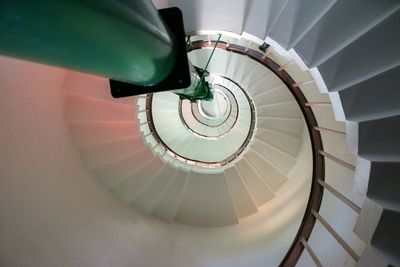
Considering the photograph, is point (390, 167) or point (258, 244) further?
point (258, 244)

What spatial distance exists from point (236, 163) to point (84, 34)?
17.7 feet

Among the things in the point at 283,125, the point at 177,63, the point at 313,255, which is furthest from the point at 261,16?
the point at 283,125

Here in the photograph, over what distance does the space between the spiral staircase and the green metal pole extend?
156cm

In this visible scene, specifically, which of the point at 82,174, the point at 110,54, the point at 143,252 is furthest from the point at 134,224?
the point at 110,54

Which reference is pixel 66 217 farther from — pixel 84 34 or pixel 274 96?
pixel 274 96

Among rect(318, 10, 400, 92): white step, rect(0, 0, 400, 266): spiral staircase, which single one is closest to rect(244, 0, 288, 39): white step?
rect(0, 0, 400, 266): spiral staircase

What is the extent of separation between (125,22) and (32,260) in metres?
2.56

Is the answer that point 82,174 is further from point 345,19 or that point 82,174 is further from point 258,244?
point 345,19

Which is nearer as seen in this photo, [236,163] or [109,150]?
[109,150]

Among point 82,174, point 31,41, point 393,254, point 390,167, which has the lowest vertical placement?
point 82,174

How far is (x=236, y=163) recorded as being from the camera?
243 inches

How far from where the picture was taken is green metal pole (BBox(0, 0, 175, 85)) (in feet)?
2.74

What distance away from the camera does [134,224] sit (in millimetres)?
4664

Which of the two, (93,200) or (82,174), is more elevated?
(82,174)
